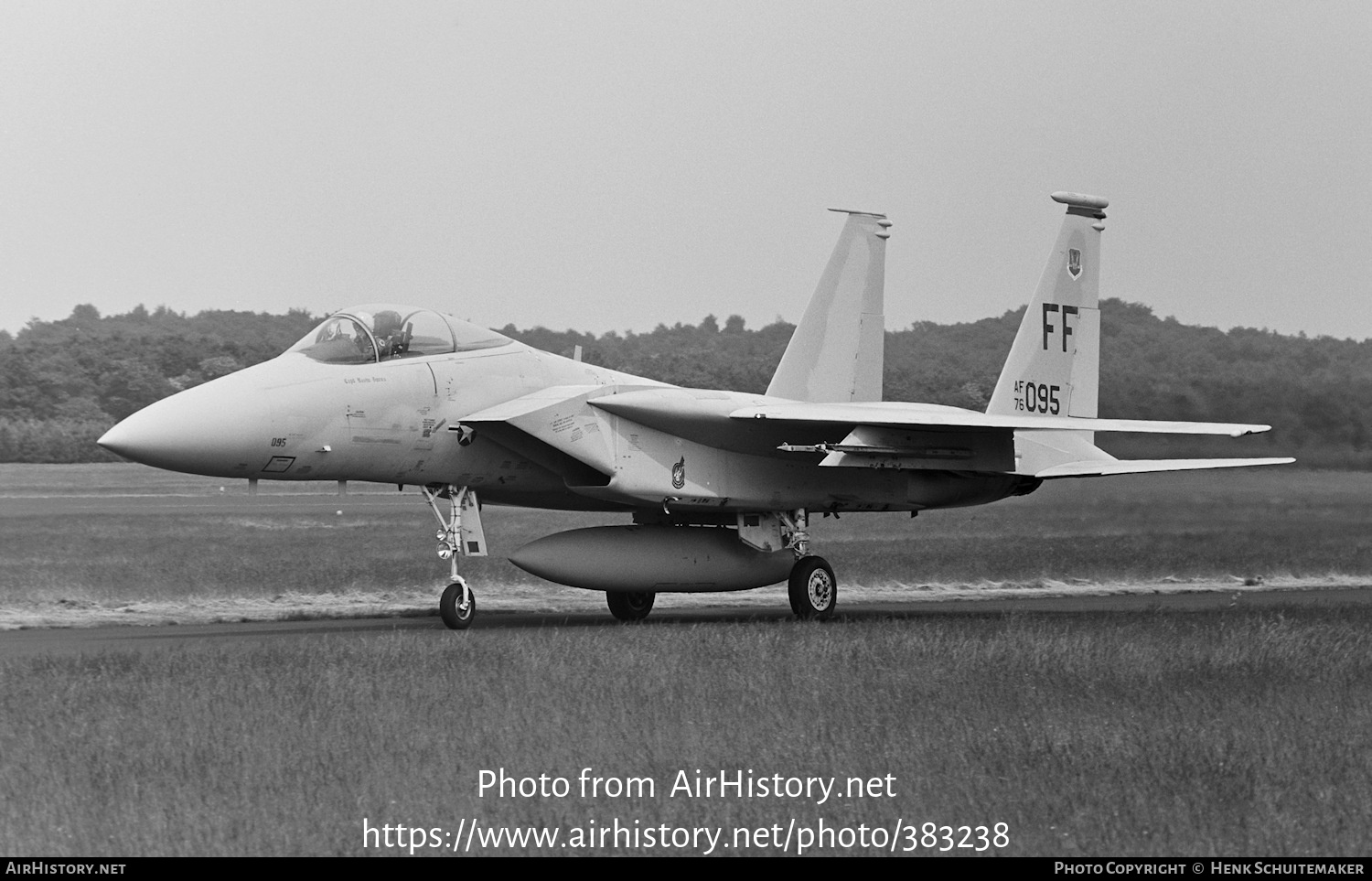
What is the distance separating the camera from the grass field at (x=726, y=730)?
5.95 m

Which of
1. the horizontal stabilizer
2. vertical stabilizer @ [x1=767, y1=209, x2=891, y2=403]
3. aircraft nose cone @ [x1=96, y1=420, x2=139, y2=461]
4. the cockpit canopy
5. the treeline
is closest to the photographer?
aircraft nose cone @ [x1=96, y1=420, x2=139, y2=461]

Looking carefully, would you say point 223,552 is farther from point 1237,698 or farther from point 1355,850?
point 1355,850

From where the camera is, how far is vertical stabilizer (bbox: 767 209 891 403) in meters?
15.7

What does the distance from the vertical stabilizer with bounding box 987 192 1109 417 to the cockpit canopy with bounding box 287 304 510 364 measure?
19.8 feet

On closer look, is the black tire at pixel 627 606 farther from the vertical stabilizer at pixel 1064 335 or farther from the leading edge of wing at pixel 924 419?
the vertical stabilizer at pixel 1064 335

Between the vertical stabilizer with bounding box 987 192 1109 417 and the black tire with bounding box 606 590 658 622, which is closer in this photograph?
the black tire with bounding box 606 590 658 622

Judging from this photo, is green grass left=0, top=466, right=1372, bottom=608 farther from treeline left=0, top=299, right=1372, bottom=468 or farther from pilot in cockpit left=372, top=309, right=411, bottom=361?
pilot in cockpit left=372, top=309, right=411, bottom=361

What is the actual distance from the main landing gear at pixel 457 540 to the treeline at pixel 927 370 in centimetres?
858

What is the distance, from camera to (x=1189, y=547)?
18422mm

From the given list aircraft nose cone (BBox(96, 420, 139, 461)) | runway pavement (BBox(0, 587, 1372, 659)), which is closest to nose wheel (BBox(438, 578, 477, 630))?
runway pavement (BBox(0, 587, 1372, 659))

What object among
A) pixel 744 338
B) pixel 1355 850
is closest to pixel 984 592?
pixel 1355 850

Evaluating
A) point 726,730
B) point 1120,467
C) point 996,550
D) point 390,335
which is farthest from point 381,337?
point 996,550

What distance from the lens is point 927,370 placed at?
1020 inches

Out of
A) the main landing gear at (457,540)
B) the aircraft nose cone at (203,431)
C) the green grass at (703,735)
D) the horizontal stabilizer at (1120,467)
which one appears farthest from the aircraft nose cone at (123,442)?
the horizontal stabilizer at (1120,467)
